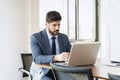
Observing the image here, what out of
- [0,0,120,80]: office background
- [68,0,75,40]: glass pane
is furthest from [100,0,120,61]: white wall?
[0,0,120,80]: office background

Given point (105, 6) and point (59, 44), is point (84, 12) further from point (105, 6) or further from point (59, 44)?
point (59, 44)

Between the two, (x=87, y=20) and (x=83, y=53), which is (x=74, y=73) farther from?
(x=87, y=20)

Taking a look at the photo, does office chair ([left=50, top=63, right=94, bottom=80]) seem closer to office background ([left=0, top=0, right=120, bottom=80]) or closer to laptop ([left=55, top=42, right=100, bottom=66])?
laptop ([left=55, top=42, right=100, bottom=66])

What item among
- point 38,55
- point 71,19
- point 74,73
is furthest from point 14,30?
point 74,73

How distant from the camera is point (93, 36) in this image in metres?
3.57

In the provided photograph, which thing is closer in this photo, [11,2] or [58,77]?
[58,77]

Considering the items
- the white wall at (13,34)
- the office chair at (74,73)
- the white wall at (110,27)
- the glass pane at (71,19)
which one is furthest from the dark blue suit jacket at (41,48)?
the white wall at (13,34)

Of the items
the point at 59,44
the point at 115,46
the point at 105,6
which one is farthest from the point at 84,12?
the point at 59,44

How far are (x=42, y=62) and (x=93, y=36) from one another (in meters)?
1.39

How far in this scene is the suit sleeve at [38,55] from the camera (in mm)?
2364

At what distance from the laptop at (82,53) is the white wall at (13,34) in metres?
2.11

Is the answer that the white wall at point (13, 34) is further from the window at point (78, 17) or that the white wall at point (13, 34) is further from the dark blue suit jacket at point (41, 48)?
the dark blue suit jacket at point (41, 48)

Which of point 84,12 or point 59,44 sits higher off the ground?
point 84,12

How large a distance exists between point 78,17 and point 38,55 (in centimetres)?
155
